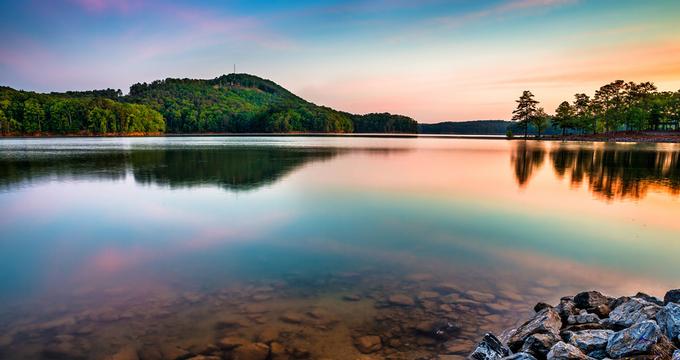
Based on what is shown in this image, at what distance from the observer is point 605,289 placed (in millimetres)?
7402

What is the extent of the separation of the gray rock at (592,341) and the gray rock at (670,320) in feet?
2.24

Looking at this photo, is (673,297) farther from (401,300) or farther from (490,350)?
(401,300)

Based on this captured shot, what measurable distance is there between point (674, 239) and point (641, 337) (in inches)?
328

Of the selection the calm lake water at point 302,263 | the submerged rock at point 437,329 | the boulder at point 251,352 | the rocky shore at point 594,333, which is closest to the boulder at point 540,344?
the rocky shore at point 594,333

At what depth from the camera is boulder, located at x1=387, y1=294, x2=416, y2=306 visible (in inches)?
256

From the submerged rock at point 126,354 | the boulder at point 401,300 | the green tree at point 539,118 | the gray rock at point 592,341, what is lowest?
the submerged rock at point 126,354

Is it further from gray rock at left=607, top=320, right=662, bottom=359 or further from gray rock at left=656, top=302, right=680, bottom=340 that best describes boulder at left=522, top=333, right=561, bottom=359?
gray rock at left=656, top=302, right=680, bottom=340

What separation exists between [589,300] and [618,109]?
348ft

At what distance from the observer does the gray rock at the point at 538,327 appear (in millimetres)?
5227

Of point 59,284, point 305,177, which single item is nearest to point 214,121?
point 305,177

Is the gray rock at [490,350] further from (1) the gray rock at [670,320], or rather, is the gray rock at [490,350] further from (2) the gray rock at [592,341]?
(1) the gray rock at [670,320]

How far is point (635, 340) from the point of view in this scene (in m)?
4.67

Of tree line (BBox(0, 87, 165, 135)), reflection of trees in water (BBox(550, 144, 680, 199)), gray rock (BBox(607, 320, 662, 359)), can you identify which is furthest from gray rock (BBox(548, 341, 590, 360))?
tree line (BBox(0, 87, 165, 135))

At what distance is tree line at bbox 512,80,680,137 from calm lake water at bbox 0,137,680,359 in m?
87.0
